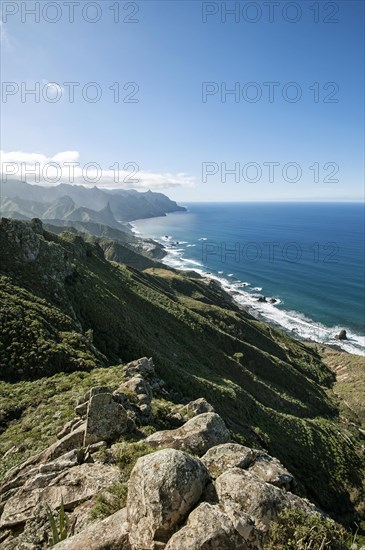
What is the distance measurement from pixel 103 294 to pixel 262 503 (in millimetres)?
42028

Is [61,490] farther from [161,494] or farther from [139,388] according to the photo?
[139,388]

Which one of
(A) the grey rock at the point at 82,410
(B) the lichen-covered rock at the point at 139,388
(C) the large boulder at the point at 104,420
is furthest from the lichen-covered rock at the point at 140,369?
(C) the large boulder at the point at 104,420

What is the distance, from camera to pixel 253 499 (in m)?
8.48

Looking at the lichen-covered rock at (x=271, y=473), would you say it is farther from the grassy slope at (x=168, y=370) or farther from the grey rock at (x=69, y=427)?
the grassy slope at (x=168, y=370)

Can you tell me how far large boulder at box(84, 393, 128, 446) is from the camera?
1431 centimetres

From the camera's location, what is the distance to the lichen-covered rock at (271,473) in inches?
439

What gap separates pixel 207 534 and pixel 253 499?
1.80 m

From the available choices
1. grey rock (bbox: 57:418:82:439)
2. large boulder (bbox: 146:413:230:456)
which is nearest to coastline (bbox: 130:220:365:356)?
large boulder (bbox: 146:413:230:456)

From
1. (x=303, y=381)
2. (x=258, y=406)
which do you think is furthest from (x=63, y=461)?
(x=303, y=381)

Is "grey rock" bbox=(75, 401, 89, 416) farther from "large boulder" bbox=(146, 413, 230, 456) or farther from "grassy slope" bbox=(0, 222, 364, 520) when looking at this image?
"large boulder" bbox=(146, 413, 230, 456)

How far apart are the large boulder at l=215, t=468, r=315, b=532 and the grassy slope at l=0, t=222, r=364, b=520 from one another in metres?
12.2

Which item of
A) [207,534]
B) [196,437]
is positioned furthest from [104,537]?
[196,437]

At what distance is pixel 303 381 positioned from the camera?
6556 cm

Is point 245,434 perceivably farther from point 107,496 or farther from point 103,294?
point 103,294
